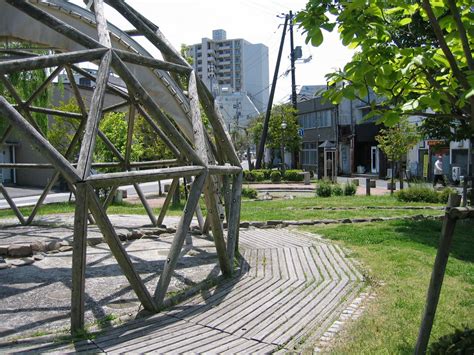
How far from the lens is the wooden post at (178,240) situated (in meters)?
5.87

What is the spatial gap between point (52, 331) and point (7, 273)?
2.94 m

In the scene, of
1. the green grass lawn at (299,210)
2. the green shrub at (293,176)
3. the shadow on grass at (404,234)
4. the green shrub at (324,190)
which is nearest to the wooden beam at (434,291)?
the shadow on grass at (404,234)

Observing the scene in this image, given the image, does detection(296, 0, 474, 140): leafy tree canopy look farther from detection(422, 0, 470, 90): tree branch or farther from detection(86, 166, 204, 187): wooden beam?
detection(86, 166, 204, 187): wooden beam

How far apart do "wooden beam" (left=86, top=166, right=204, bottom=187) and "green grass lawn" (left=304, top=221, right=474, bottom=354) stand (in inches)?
112

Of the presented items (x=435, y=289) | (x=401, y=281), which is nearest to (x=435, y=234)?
(x=401, y=281)

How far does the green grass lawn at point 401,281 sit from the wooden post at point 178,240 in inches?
85.8

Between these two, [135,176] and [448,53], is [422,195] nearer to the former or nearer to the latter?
[135,176]

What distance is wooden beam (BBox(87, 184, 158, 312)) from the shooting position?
16.9 feet

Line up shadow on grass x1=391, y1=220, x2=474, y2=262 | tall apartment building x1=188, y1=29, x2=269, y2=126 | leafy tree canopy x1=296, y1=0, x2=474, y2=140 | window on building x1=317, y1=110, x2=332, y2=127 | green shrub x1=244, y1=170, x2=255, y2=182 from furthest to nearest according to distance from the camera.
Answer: tall apartment building x1=188, y1=29, x2=269, y2=126 < window on building x1=317, y1=110, x2=332, y2=127 < green shrub x1=244, y1=170, x2=255, y2=182 < shadow on grass x1=391, y1=220, x2=474, y2=262 < leafy tree canopy x1=296, y1=0, x2=474, y2=140

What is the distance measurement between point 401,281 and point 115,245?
4.17 metres

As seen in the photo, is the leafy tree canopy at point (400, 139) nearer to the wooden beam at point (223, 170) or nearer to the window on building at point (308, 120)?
the wooden beam at point (223, 170)

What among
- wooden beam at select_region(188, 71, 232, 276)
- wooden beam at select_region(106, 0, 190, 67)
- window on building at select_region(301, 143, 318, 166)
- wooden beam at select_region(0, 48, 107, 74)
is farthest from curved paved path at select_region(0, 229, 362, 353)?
window on building at select_region(301, 143, 318, 166)

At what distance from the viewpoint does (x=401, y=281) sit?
706cm

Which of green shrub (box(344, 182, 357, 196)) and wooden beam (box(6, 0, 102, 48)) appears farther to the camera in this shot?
green shrub (box(344, 182, 357, 196))
